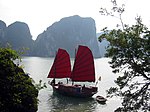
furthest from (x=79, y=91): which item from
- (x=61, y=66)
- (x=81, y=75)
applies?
(x=61, y=66)

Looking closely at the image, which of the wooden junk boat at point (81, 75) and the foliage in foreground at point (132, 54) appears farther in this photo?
the wooden junk boat at point (81, 75)

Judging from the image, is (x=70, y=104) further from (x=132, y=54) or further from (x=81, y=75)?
(x=132, y=54)

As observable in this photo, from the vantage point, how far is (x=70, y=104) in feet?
109

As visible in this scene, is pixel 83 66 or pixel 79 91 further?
pixel 83 66

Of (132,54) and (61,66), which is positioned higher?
(132,54)

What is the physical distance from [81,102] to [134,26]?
84.4 feet

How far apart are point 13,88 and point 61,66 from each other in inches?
1288

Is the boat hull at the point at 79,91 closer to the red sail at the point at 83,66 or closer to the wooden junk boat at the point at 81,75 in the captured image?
the wooden junk boat at the point at 81,75

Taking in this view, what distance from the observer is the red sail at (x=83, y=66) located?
133ft

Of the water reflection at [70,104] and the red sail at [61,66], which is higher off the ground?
the red sail at [61,66]

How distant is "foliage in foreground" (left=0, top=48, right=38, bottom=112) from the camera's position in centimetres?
1193

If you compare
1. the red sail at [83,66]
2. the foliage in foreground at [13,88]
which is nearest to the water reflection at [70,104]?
the red sail at [83,66]

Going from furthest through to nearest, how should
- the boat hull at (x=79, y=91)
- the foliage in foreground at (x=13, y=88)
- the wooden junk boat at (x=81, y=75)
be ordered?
1. the wooden junk boat at (x=81, y=75)
2. the boat hull at (x=79, y=91)
3. the foliage in foreground at (x=13, y=88)

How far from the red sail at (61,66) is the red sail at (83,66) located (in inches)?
182
